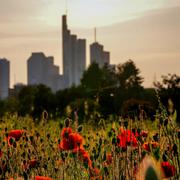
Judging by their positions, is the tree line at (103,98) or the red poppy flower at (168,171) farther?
the tree line at (103,98)

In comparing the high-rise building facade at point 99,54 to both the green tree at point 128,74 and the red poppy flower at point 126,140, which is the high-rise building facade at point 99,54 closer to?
the green tree at point 128,74

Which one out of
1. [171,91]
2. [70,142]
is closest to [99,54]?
[171,91]

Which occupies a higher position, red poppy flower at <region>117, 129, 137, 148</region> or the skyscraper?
the skyscraper

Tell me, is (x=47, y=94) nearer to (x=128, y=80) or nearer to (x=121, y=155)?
(x=128, y=80)

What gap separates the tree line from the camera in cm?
1416

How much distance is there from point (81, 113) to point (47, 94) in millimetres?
16114

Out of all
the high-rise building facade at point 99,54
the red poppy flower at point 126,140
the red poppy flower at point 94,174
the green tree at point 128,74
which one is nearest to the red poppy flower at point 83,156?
the red poppy flower at point 94,174

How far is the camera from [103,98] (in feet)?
106

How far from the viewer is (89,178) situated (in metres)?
3.67

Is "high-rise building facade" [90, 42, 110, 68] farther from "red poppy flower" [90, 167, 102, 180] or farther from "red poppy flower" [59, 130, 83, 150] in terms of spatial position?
"red poppy flower" [59, 130, 83, 150]

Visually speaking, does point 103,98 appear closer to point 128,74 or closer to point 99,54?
point 128,74

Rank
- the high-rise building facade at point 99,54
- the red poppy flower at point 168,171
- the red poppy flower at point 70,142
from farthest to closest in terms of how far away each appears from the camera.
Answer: the high-rise building facade at point 99,54
the red poppy flower at point 70,142
the red poppy flower at point 168,171

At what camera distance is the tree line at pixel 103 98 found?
1416 centimetres

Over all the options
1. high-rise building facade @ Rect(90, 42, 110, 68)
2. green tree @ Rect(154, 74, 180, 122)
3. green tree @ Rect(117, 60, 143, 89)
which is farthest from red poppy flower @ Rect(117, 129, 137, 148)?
high-rise building facade @ Rect(90, 42, 110, 68)
